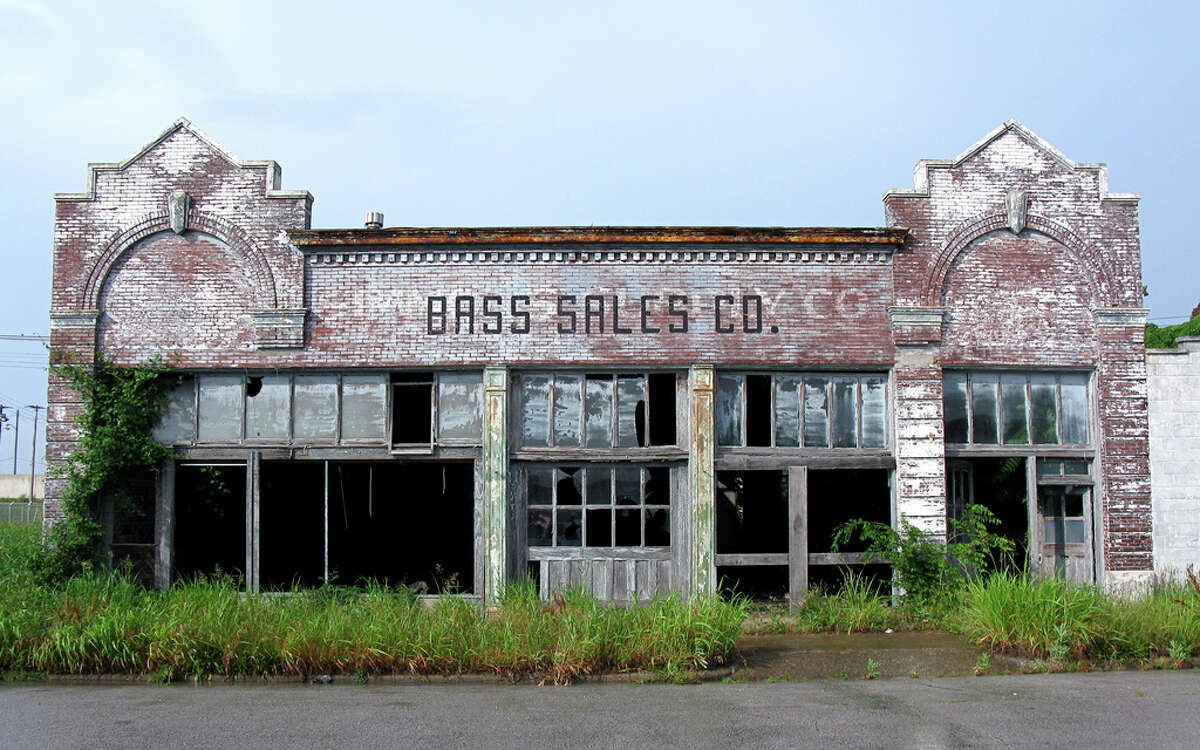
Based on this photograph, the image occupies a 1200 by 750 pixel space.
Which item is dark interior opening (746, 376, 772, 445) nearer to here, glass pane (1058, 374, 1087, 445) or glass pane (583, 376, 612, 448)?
glass pane (583, 376, 612, 448)

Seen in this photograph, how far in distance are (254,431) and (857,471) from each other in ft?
25.0

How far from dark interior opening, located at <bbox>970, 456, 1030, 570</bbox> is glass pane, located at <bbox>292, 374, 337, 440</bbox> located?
8.17 metres

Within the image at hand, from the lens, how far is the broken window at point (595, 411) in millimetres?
12391

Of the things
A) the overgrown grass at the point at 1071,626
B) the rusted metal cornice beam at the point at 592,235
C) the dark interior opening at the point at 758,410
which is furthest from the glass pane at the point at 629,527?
the overgrown grass at the point at 1071,626

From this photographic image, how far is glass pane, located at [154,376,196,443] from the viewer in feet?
40.9

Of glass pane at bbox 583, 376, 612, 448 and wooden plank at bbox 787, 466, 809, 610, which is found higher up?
glass pane at bbox 583, 376, 612, 448

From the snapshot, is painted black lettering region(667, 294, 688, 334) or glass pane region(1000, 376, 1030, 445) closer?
painted black lettering region(667, 294, 688, 334)

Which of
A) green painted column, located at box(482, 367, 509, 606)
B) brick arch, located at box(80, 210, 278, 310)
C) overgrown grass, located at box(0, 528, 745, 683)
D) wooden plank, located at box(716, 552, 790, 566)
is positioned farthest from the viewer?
brick arch, located at box(80, 210, 278, 310)

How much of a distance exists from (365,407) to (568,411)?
2.55 metres

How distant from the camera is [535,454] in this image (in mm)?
12266

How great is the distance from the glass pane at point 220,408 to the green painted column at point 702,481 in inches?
225

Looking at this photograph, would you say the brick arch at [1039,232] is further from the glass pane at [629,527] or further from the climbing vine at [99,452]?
the climbing vine at [99,452]

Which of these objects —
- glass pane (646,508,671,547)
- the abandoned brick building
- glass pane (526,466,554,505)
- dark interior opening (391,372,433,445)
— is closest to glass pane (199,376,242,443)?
the abandoned brick building

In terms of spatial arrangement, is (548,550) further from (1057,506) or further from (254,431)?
(1057,506)
